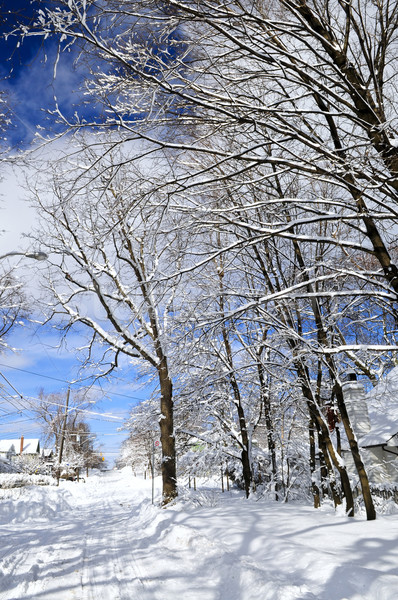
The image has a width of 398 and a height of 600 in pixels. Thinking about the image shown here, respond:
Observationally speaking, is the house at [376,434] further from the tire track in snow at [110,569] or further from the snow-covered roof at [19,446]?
the snow-covered roof at [19,446]

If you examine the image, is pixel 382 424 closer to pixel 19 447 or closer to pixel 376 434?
pixel 376 434

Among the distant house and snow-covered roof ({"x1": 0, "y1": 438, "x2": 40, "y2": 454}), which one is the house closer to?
the distant house

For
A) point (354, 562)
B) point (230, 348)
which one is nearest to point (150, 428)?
point (230, 348)

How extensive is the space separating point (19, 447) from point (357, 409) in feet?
306

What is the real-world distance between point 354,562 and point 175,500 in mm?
9322

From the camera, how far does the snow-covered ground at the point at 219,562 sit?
3941mm

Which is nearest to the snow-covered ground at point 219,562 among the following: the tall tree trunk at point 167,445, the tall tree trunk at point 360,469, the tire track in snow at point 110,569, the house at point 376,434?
the tire track in snow at point 110,569

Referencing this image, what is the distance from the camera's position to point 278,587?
3.90 meters

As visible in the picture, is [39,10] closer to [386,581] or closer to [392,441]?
[386,581]

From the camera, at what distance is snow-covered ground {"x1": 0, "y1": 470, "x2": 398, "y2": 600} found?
394 cm

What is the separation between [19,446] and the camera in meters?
93.2

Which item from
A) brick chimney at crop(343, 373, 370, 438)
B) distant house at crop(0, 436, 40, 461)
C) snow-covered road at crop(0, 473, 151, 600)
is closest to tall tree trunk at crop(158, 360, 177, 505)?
snow-covered road at crop(0, 473, 151, 600)

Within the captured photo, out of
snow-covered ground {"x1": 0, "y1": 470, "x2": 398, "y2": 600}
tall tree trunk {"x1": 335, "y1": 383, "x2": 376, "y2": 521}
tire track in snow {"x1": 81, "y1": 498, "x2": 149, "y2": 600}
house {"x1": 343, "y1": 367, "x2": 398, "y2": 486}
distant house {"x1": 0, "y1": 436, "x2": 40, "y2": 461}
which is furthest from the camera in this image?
distant house {"x1": 0, "y1": 436, "x2": 40, "y2": 461}

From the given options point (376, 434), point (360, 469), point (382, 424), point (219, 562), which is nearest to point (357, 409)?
point (382, 424)
